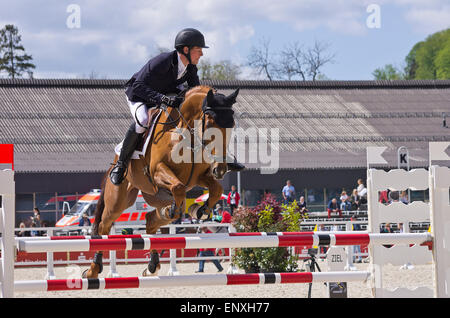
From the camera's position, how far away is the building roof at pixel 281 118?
28562 mm

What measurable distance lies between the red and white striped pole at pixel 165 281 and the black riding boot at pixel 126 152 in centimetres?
209

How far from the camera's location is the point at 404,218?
223 inches

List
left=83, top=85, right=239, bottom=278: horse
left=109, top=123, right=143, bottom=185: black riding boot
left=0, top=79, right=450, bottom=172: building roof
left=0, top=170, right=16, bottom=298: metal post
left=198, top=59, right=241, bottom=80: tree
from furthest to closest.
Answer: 1. left=198, top=59, right=241, bottom=80: tree
2. left=0, top=79, right=450, bottom=172: building roof
3. left=109, top=123, right=143, bottom=185: black riding boot
4. left=83, top=85, right=239, bottom=278: horse
5. left=0, top=170, right=16, bottom=298: metal post

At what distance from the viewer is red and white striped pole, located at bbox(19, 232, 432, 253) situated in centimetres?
461

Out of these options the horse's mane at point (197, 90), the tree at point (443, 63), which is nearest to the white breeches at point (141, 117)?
the horse's mane at point (197, 90)

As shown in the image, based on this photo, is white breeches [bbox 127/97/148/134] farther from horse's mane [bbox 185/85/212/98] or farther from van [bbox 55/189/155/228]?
van [bbox 55/189/155/228]

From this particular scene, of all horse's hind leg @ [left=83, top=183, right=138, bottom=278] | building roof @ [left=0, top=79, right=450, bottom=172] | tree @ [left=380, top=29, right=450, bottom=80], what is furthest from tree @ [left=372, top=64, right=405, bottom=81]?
horse's hind leg @ [left=83, top=183, right=138, bottom=278]

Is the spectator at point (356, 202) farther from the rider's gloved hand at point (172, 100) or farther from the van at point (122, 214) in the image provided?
the rider's gloved hand at point (172, 100)

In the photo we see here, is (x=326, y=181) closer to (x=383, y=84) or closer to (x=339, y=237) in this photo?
(x=383, y=84)

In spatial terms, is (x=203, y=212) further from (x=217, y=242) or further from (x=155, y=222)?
(x=217, y=242)

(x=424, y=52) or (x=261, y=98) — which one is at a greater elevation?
(x=424, y=52)

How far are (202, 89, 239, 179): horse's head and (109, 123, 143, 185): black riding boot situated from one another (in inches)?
42.3

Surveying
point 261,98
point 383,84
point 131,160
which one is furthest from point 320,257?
point 383,84
